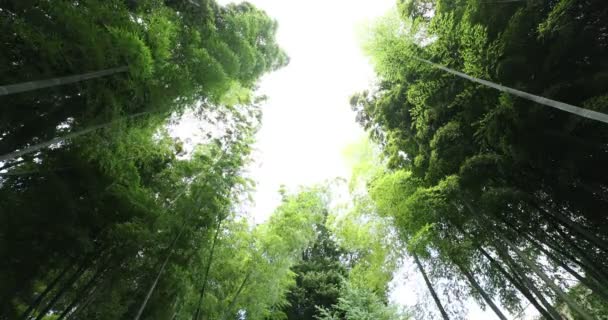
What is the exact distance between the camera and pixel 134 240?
14.6 feet

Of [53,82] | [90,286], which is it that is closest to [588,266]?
[53,82]

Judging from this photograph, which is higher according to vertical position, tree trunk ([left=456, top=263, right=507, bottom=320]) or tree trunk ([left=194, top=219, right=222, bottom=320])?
tree trunk ([left=194, top=219, right=222, bottom=320])

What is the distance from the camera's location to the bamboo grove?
11.4 ft

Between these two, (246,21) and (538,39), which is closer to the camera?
(538,39)

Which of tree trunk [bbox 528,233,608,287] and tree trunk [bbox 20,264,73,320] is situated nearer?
tree trunk [bbox 528,233,608,287]

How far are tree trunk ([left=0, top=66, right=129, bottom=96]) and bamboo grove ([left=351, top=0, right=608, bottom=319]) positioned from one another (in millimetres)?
3459

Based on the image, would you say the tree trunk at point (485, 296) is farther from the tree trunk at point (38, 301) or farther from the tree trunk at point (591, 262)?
the tree trunk at point (38, 301)

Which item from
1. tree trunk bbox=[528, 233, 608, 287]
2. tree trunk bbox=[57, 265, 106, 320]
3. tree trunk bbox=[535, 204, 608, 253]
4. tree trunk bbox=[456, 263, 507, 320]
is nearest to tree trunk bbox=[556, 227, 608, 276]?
tree trunk bbox=[528, 233, 608, 287]

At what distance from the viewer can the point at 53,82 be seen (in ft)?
8.54

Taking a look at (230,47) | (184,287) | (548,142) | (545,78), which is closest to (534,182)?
(548,142)

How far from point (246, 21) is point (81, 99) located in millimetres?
2585

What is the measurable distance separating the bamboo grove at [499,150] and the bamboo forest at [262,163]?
2cm

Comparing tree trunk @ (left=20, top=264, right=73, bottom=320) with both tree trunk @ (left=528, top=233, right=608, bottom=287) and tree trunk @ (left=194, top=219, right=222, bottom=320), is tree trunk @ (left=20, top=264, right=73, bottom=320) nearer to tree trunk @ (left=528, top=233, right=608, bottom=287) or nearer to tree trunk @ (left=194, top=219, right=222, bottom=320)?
tree trunk @ (left=194, top=219, right=222, bottom=320)

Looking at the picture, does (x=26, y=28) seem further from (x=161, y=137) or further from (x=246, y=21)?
(x=246, y=21)
